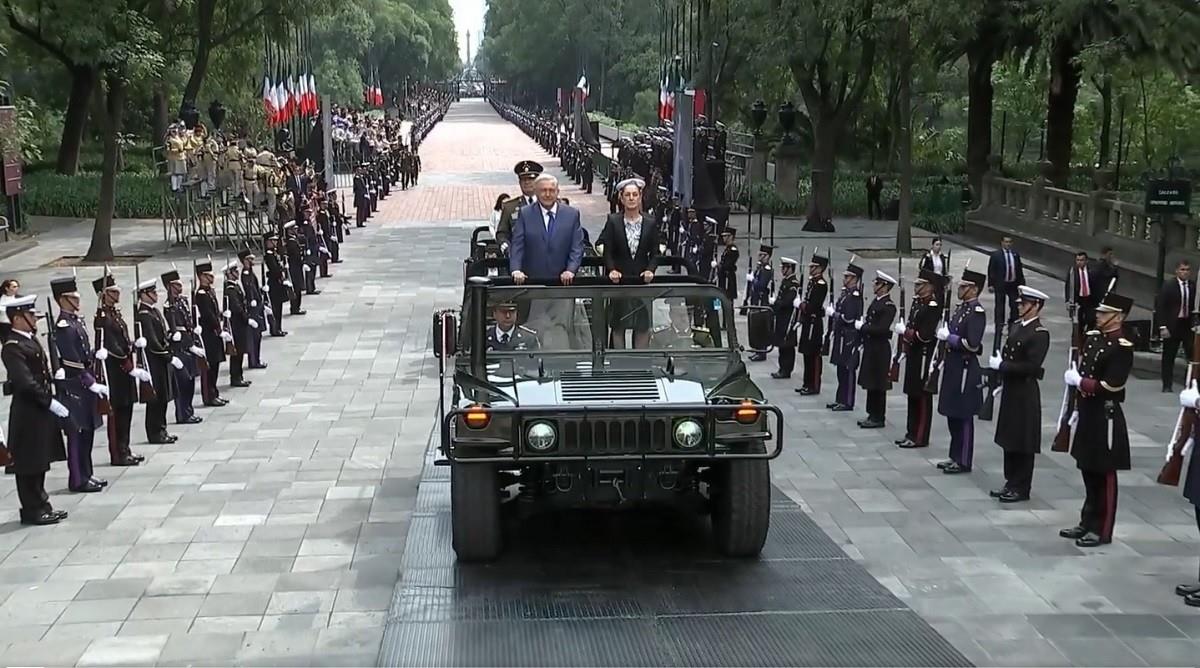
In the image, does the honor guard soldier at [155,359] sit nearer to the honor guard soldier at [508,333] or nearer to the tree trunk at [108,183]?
the honor guard soldier at [508,333]

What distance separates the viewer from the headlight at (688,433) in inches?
310

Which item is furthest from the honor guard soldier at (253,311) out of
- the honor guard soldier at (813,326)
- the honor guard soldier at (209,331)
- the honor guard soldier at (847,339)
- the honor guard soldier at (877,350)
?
the honor guard soldier at (877,350)

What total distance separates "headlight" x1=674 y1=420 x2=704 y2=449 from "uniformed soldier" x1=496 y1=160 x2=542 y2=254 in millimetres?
4074

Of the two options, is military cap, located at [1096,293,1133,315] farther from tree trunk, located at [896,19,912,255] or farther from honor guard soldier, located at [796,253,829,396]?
tree trunk, located at [896,19,912,255]

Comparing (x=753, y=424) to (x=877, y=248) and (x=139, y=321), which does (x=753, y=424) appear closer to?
(x=139, y=321)

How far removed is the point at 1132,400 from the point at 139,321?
1089cm

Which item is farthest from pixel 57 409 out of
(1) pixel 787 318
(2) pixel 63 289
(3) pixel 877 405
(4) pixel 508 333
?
(1) pixel 787 318

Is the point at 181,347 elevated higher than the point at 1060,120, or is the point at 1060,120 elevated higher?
the point at 1060,120

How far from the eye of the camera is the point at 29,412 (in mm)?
10016

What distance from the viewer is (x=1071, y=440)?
10.3 metres

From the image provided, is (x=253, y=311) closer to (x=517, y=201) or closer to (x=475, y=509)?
(x=517, y=201)

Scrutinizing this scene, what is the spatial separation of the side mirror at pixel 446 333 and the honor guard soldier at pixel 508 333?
371 mm

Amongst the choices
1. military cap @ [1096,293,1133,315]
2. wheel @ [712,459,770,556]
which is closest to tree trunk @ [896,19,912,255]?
military cap @ [1096,293,1133,315]

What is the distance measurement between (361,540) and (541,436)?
2478mm
